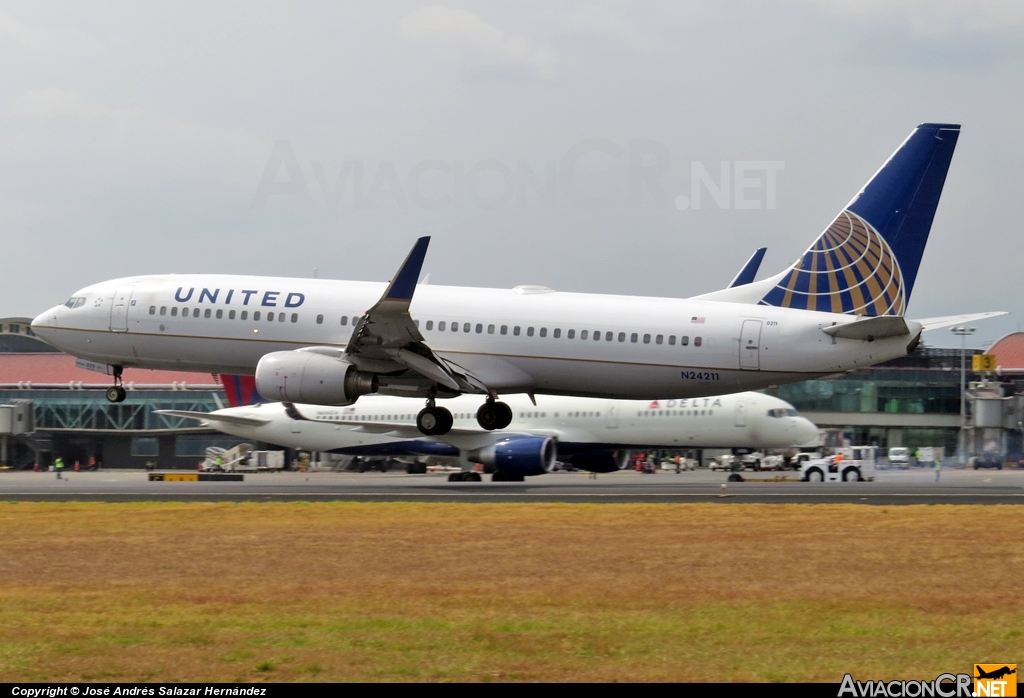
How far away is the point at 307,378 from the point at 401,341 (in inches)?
121

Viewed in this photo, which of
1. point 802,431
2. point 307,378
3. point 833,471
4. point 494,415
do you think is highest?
point 307,378

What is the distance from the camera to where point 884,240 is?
38.5m

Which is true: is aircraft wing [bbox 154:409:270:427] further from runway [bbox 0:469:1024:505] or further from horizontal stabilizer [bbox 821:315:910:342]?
horizontal stabilizer [bbox 821:315:910:342]

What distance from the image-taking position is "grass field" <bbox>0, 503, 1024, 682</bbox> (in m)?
14.7

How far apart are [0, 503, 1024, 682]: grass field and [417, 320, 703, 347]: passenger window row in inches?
272

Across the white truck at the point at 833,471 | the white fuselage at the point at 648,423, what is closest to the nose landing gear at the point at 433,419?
the white fuselage at the point at 648,423

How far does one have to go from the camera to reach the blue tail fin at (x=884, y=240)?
126 ft

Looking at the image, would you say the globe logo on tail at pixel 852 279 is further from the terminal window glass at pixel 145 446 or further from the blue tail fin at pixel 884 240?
the terminal window glass at pixel 145 446

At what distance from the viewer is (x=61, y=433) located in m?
108

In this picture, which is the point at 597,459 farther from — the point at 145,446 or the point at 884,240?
the point at 145,446

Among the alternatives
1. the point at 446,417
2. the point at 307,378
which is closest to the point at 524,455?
the point at 446,417

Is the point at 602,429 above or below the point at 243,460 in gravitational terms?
above

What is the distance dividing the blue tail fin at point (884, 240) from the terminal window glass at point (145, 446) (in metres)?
79.1

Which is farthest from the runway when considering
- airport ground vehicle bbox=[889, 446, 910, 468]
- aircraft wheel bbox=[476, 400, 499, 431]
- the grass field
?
airport ground vehicle bbox=[889, 446, 910, 468]
